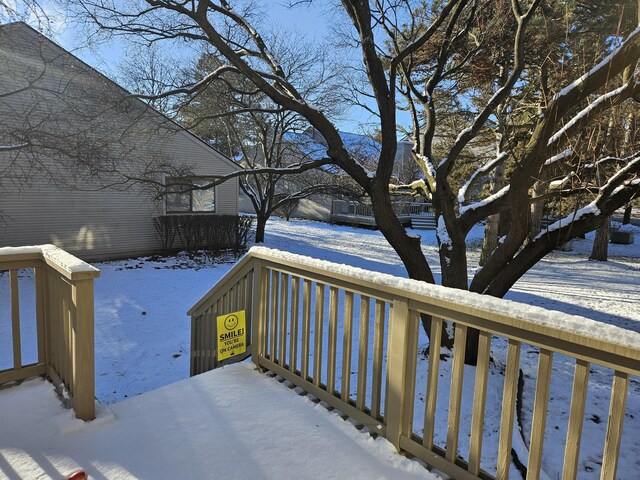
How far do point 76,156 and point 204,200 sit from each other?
5.29 metres

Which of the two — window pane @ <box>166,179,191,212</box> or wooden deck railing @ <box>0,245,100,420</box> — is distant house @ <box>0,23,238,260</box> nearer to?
window pane @ <box>166,179,191,212</box>

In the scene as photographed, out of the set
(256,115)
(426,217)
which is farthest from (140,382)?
(426,217)

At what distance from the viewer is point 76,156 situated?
8414 millimetres

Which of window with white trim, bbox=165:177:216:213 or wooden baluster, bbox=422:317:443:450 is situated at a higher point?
window with white trim, bbox=165:177:216:213

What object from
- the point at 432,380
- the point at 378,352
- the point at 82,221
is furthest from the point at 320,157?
the point at 432,380

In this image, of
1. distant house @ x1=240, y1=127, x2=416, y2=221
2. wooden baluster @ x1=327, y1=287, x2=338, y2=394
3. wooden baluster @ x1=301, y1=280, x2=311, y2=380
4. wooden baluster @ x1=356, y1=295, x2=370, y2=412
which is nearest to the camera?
wooden baluster @ x1=356, y1=295, x2=370, y2=412

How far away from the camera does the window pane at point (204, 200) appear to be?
13.4 meters

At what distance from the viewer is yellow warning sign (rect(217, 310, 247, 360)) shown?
10.7 ft

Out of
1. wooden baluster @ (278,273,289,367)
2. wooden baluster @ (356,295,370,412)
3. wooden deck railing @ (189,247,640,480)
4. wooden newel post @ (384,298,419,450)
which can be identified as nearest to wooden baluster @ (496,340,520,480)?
wooden deck railing @ (189,247,640,480)

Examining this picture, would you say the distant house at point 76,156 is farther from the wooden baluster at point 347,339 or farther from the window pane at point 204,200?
the wooden baluster at point 347,339

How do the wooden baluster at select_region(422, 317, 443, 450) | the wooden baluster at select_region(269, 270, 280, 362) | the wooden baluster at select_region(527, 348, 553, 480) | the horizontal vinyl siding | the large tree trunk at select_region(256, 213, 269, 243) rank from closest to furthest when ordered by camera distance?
the wooden baluster at select_region(527, 348, 553, 480), the wooden baluster at select_region(422, 317, 443, 450), the wooden baluster at select_region(269, 270, 280, 362), the horizontal vinyl siding, the large tree trunk at select_region(256, 213, 269, 243)

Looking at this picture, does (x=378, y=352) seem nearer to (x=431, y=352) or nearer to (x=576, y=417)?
(x=431, y=352)

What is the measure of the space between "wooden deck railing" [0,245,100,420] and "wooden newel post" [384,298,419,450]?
67.0 inches

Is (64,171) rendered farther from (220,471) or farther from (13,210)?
(220,471)
